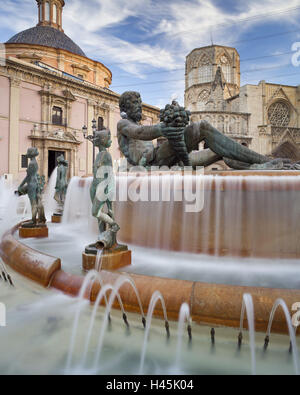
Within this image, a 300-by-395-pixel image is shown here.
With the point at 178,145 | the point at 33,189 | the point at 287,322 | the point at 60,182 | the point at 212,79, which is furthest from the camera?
the point at 212,79

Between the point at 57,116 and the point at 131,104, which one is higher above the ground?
the point at 57,116

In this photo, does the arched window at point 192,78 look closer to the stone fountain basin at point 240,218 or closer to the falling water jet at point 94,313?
the stone fountain basin at point 240,218

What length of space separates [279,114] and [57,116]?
3157 cm

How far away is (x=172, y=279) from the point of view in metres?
2.21

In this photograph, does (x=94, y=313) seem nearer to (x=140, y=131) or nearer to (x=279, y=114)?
(x=140, y=131)

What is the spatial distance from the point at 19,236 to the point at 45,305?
2.73 m

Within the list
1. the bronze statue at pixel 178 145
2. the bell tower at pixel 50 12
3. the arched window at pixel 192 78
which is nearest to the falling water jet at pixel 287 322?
the bronze statue at pixel 178 145

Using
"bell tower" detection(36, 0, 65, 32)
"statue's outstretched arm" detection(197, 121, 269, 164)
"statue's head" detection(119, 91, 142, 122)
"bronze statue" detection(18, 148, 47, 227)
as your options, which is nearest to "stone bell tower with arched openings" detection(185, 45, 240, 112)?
"bell tower" detection(36, 0, 65, 32)

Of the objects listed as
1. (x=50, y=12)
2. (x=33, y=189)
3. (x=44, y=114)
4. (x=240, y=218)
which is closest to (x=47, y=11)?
(x=50, y=12)

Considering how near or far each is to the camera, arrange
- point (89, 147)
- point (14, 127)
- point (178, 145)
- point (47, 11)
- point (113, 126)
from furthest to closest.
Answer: point (47, 11) < point (113, 126) < point (89, 147) < point (14, 127) < point (178, 145)

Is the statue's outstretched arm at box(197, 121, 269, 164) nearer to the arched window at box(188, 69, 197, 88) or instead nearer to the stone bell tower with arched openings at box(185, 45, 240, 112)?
the stone bell tower with arched openings at box(185, 45, 240, 112)

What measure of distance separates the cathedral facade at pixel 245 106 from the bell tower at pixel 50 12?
21.7 m

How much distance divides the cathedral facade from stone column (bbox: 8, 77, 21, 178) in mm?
21910

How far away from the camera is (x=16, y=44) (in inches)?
1048
